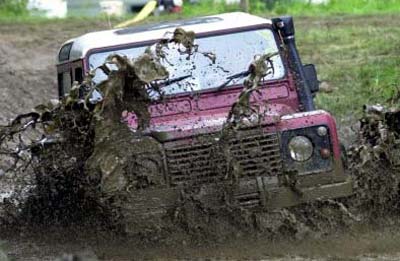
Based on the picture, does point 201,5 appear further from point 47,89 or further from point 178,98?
point 178,98

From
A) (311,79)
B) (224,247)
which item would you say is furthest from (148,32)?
(224,247)

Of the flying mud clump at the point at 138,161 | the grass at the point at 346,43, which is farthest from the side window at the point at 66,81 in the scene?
the grass at the point at 346,43

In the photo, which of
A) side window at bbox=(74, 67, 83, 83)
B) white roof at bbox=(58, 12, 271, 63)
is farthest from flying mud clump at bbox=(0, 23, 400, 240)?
side window at bbox=(74, 67, 83, 83)

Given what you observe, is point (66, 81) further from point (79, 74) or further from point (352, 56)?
point (352, 56)

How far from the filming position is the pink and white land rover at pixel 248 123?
24.0 feet

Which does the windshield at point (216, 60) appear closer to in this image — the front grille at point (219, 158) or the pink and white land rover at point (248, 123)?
the pink and white land rover at point (248, 123)

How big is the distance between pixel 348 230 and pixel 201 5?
22.3 metres

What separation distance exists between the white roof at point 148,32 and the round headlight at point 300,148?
1296 mm

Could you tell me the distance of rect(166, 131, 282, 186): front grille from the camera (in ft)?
23.9

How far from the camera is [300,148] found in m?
7.46

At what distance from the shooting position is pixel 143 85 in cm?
731

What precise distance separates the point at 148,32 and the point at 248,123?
1515 mm

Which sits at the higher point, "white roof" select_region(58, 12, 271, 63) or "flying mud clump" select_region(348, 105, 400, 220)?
"white roof" select_region(58, 12, 271, 63)

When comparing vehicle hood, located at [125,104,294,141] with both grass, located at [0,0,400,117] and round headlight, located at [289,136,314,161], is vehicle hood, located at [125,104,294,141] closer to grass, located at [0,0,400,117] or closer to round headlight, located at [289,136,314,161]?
round headlight, located at [289,136,314,161]
